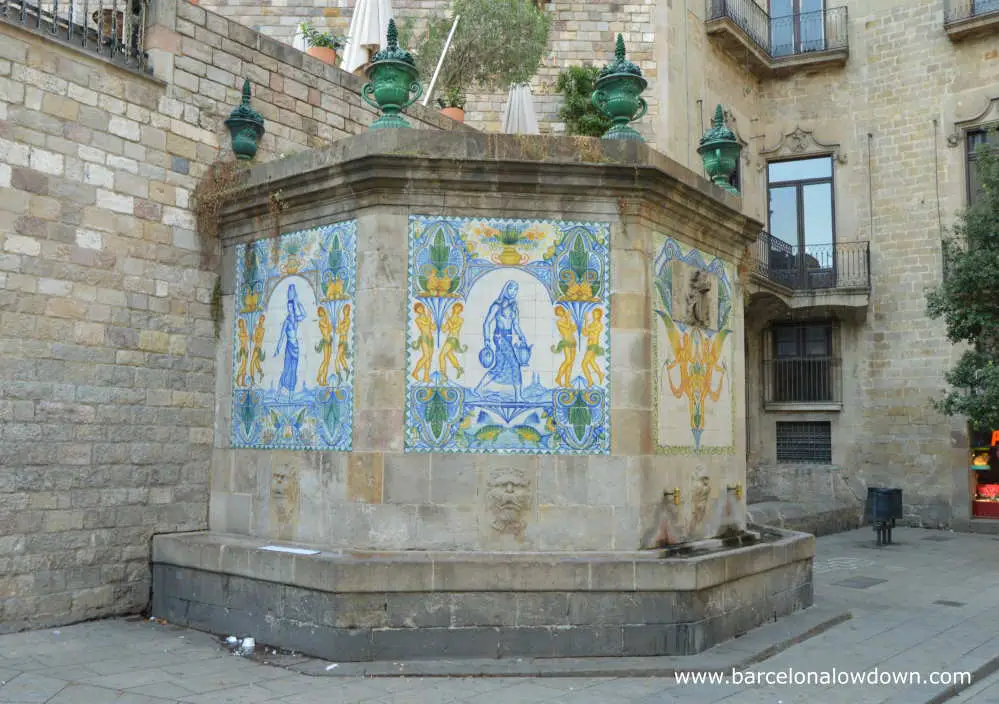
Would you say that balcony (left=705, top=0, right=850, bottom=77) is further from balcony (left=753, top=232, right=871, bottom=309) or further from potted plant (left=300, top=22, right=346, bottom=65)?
potted plant (left=300, top=22, right=346, bottom=65)

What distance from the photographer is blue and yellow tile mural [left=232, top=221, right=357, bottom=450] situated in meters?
7.62

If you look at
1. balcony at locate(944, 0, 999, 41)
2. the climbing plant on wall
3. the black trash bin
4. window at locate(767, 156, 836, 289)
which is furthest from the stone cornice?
balcony at locate(944, 0, 999, 41)

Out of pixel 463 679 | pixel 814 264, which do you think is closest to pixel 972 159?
pixel 814 264

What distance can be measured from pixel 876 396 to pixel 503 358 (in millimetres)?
13956

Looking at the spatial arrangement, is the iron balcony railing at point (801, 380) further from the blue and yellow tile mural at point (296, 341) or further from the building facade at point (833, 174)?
the blue and yellow tile mural at point (296, 341)

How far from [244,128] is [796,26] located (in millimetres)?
15683

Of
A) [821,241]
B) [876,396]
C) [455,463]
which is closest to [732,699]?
[455,463]

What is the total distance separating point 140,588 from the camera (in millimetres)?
8391

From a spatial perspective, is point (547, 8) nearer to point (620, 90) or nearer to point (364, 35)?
point (364, 35)

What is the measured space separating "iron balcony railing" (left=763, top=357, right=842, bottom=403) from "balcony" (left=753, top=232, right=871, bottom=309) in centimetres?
136

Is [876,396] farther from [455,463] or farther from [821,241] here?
[455,463]

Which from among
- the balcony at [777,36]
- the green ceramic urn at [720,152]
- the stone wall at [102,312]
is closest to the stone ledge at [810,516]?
the green ceramic urn at [720,152]

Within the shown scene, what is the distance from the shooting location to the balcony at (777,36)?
65.2ft

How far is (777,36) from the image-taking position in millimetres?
21109
